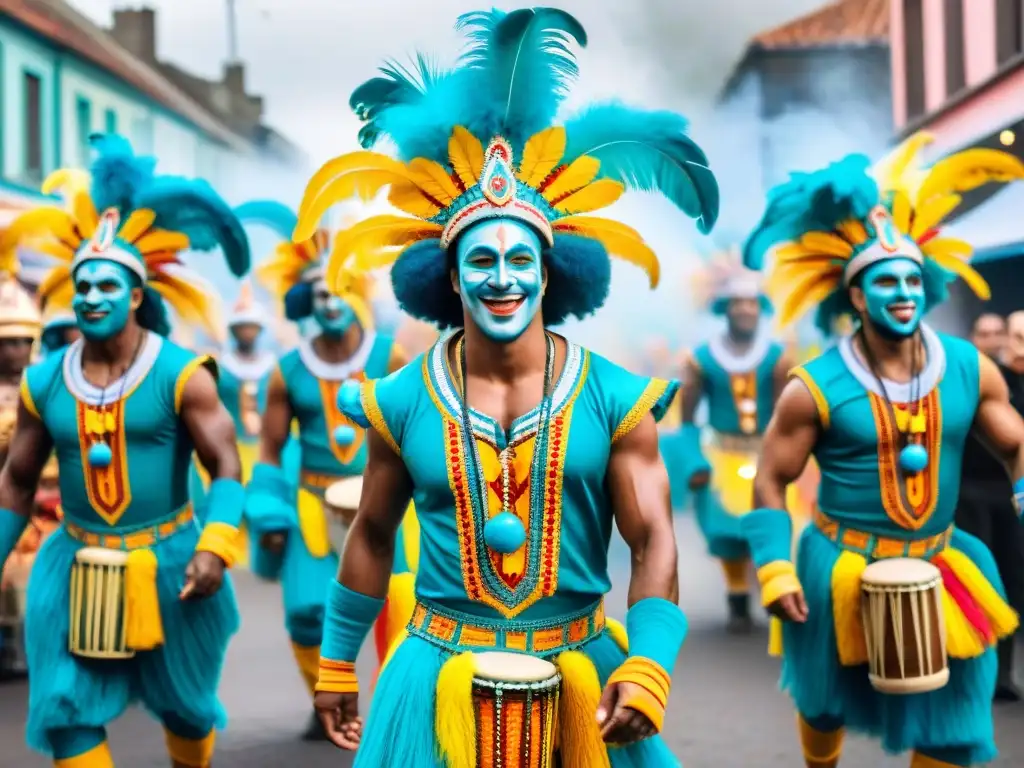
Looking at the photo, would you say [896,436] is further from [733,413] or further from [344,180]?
[733,413]

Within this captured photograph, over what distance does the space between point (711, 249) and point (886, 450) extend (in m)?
5.95

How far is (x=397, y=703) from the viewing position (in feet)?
11.4

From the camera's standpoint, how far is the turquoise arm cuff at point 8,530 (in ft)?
17.1

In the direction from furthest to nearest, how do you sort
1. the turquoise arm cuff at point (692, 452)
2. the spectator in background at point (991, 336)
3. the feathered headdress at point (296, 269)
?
1. the turquoise arm cuff at point (692, 452)
2. the spectator in background at point (991, 336)
3. the feathered headdress at point (296, 269)

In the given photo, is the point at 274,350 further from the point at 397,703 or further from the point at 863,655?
the point at 397,703

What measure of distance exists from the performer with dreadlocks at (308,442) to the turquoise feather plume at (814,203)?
2.05 meters

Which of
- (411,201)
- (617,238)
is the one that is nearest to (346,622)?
(411,201)

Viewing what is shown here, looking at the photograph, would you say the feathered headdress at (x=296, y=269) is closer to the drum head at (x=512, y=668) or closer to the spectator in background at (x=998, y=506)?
the spectator in background at (x=998, y=506)

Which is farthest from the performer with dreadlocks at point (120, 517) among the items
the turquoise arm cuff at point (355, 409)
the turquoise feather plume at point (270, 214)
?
the turquoise arm cuff at point (355, 409)

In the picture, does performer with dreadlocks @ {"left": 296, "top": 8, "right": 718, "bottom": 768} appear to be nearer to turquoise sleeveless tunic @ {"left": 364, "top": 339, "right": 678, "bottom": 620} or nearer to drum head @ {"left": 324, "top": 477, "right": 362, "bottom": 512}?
turquoise sleeveless tunic @ {"left": 364, "top": 339, "right": 678, "bottom": 620}

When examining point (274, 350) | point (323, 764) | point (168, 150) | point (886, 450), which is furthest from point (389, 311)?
point (168, 150)

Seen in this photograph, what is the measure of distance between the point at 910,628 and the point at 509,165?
86.9 inches

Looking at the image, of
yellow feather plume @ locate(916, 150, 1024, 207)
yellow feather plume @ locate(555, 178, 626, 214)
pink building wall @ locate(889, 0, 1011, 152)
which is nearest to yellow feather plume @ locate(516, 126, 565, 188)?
yellow feather plume @ locate(555, 178, 626, 214)

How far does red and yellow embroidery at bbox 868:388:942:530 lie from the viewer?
5.02 m
